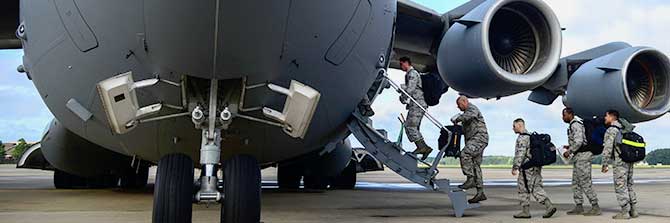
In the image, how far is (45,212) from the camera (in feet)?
22.5

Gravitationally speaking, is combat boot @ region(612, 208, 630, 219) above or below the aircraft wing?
below

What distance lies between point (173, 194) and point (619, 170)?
191 inches

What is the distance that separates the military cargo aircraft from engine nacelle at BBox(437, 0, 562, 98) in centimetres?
2

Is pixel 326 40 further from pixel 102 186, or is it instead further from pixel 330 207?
pixel 102 186

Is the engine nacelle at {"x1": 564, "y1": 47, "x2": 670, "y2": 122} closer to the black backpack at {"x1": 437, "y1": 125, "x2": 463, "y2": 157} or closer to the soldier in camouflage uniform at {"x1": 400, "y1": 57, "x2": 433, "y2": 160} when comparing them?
the black backpack at {"x1": 437, "y1": 125, "x2": 463, "y2": 157}

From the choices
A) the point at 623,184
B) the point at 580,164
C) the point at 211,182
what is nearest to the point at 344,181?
the point at 580,164

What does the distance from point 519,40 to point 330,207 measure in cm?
287

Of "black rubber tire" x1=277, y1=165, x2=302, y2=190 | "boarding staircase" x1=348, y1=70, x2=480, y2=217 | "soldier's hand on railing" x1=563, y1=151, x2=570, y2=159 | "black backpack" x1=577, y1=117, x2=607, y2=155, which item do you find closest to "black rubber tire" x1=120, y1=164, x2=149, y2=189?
"black rubber tire" x1=277, y1=165, x2=302, y2=190

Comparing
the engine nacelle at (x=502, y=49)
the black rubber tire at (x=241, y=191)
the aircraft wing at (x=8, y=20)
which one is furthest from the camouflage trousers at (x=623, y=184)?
the aircraft wing at (x=8, y=20)

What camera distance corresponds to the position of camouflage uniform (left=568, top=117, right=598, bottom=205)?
23.5ft

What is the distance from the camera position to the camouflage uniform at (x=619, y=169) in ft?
22.2

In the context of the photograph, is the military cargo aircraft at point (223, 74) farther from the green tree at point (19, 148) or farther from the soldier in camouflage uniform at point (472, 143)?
the green tree at point (19, 148)

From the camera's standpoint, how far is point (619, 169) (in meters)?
6.84

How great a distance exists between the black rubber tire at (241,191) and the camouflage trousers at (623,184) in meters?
4.27
